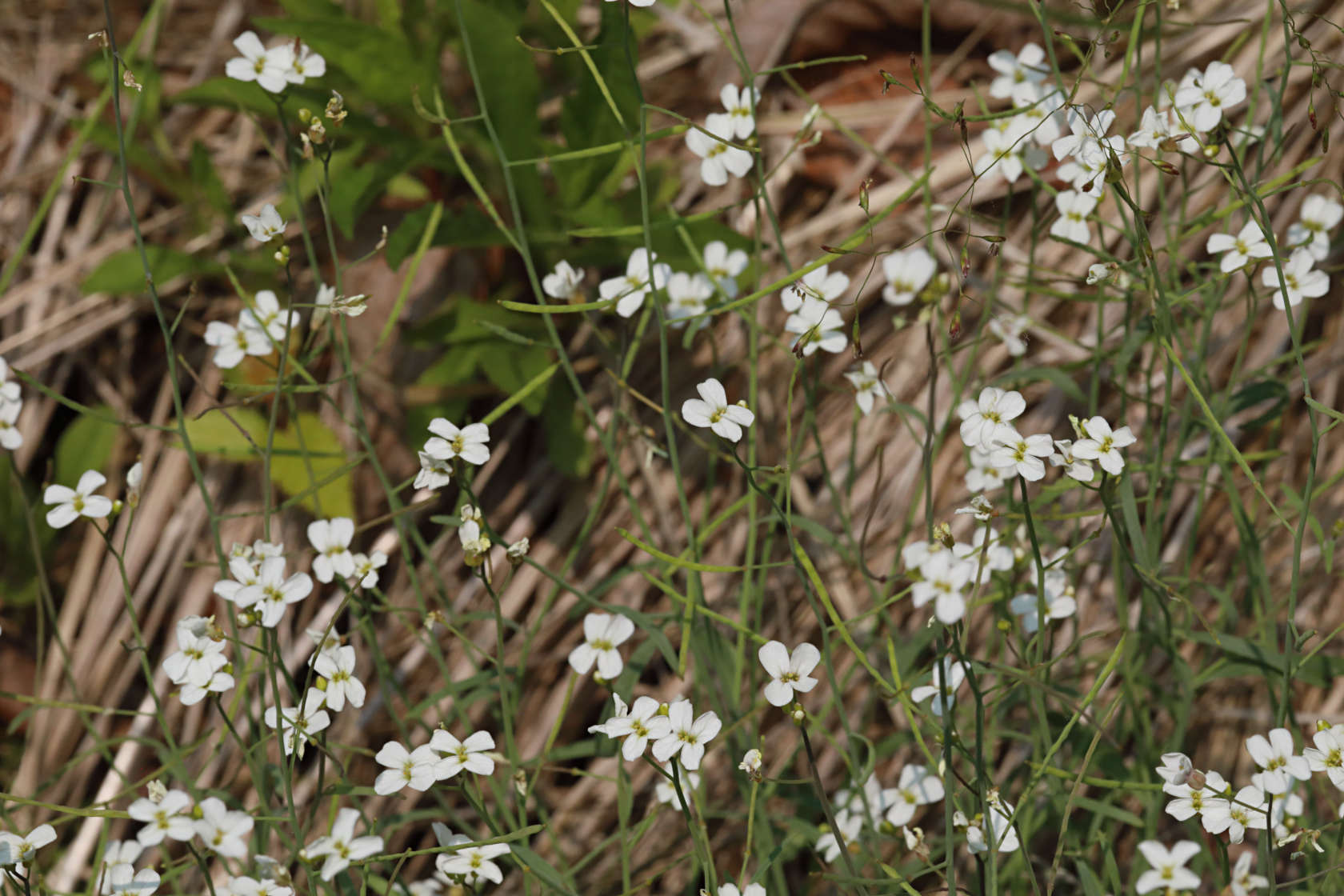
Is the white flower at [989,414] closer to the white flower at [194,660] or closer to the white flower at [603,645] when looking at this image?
the white flower at [603,645]

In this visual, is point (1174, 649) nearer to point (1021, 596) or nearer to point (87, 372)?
point (1021, 596)

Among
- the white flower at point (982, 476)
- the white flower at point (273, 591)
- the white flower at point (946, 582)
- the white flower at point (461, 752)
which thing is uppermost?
the white flower at point (946, 582)

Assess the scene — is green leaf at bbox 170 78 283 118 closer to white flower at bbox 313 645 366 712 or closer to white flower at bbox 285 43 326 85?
white flower at bbox 285 43 326 85

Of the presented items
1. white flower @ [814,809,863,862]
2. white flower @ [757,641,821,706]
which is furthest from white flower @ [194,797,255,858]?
white flower @ [814,809,863,862]

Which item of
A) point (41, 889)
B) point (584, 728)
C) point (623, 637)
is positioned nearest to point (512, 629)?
point (584, 728)

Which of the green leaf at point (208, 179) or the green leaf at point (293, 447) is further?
the green leaf at point (208, 179)

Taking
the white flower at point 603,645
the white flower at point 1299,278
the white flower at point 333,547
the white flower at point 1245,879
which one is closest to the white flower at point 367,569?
the white flower at point 333,547
